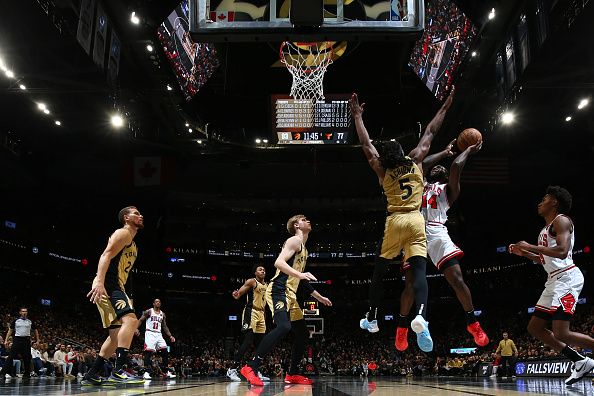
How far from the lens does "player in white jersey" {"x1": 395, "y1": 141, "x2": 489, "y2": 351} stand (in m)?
5.78

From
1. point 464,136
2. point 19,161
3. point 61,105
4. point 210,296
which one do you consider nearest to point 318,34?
point 464,136

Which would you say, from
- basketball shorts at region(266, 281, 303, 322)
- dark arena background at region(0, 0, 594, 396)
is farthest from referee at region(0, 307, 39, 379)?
basketball shorts at region(266, 281, 303, 322)

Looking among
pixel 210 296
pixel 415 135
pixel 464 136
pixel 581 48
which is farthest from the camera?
pixel 210 296

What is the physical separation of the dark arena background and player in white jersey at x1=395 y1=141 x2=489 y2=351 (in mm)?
715

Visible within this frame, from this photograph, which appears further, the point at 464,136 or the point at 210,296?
the point at 210,296

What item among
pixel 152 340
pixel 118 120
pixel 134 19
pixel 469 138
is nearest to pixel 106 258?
pixel 469 138

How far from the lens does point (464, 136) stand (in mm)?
6168

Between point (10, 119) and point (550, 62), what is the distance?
54.4ft

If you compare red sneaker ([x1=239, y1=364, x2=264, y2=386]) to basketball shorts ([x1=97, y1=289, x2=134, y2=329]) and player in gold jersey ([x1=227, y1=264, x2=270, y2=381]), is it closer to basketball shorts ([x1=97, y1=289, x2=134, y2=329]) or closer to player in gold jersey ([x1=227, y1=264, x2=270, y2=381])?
basketball shorts ([x1=97, y1=289, x2=134, y2=329])

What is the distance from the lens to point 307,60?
1261 centimetres

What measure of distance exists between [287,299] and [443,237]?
2349 mm

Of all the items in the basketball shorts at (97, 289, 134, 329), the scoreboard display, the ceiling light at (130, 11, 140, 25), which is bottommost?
the basketball shorts at (97, 289, 134, 329)

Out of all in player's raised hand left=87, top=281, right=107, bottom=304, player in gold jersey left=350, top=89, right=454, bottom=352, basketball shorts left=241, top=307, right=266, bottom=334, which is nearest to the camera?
player in gold jersey left=350, top=89, right=454, bottom=352

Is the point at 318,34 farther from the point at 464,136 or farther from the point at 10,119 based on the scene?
the point at 10,119
